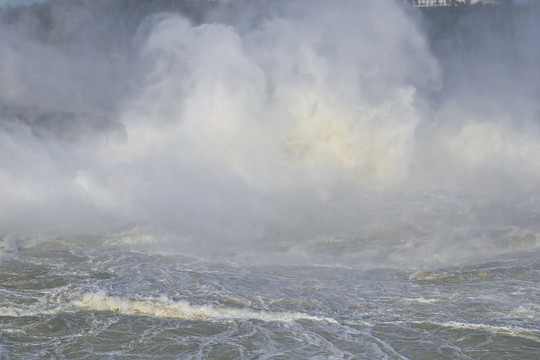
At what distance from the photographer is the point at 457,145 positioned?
75.6 feet

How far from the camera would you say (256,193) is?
1650cm

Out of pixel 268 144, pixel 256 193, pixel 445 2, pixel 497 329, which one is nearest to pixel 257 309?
pixel 497 329

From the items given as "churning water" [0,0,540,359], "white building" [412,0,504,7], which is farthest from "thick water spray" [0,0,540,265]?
"white building" [412,0,504,7]

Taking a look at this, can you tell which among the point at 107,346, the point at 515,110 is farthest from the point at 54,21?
the point at 107,346

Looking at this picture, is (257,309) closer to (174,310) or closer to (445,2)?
(174,310)

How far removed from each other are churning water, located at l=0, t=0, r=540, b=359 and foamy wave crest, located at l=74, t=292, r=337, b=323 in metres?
0.04

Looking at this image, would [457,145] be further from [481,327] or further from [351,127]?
[481,327]

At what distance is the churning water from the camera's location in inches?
319

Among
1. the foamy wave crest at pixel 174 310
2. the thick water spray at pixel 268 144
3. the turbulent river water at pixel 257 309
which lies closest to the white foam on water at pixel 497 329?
the turbulent river water at pixel 257 309

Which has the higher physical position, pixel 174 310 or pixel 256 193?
pixel 256 193

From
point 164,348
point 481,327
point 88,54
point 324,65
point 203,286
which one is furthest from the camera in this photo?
point 88,54

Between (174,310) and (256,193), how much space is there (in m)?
8.06

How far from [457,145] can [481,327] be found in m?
15.9

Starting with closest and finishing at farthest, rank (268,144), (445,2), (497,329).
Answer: (497,329) < (268,144) < (445,2)
